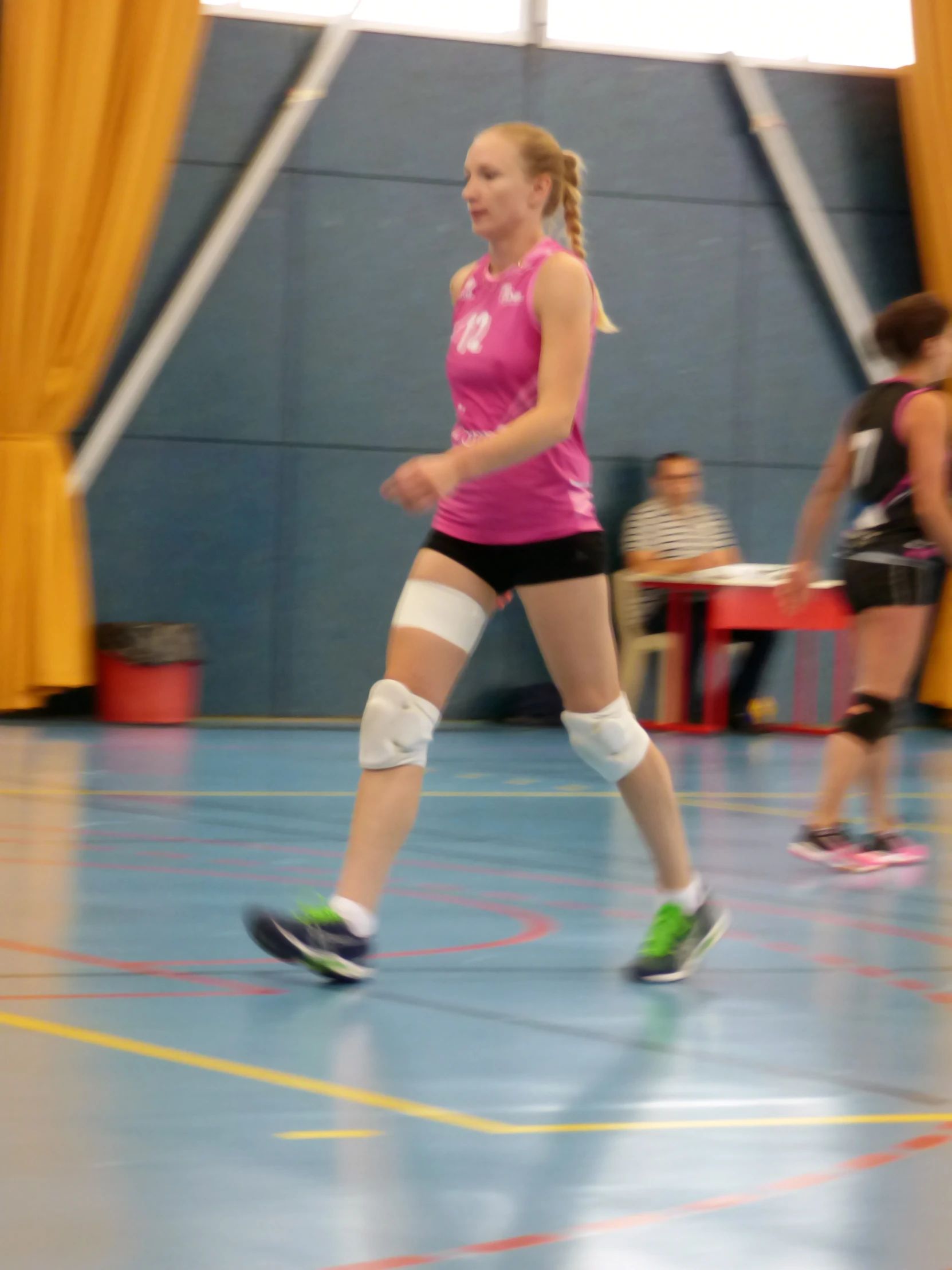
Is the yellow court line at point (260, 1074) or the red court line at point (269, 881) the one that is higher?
Result: the yellow court line at point (260, 1074)

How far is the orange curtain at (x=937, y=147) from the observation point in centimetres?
965

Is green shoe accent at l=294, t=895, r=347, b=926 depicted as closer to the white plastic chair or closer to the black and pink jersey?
the black and pink jersey

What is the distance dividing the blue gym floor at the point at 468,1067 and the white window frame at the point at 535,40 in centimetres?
526

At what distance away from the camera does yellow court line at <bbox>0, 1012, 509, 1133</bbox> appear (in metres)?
2.31

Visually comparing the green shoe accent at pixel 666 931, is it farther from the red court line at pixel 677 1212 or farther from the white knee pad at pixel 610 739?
the red court line at pixel 677 1212

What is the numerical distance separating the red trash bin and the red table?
7.30ft

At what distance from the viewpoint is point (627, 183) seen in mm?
9664

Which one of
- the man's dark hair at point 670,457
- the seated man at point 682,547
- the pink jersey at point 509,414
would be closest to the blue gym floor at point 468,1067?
the pink jersey at point 509,414

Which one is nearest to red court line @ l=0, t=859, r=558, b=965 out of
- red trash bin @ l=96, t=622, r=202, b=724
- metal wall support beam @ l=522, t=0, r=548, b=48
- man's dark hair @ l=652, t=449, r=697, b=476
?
red trash bin @ l=96, t=622, r=202, b=724

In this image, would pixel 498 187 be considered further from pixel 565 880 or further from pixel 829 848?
pixel 829 848

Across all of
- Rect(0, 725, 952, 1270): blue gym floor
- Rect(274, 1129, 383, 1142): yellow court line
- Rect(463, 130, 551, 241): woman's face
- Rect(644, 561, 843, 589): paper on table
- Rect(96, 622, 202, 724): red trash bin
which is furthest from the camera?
Rect(644, 561, 843, 589): paper on table

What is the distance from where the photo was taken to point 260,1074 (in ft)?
8.16

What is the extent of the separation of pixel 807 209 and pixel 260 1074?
8.12 m

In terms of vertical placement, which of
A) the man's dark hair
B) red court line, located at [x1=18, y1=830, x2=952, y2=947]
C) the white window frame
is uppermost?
the white window frame
